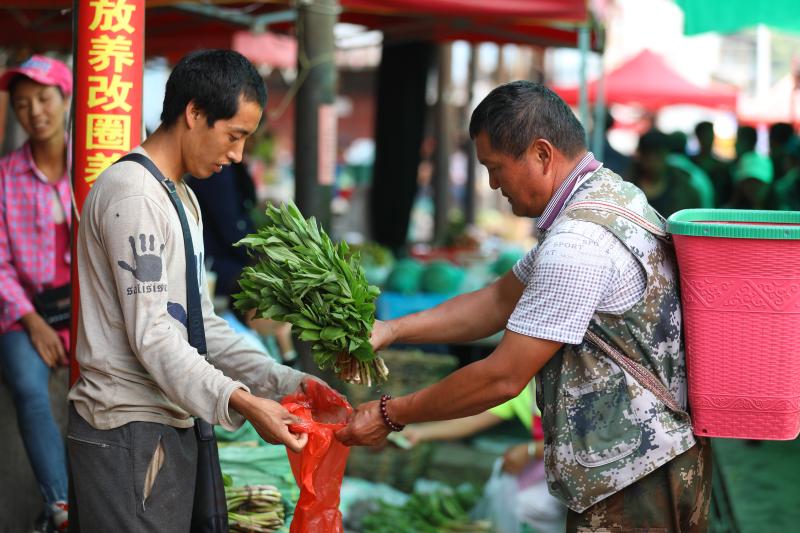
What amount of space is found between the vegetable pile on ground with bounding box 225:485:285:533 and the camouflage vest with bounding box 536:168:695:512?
51.7 inches

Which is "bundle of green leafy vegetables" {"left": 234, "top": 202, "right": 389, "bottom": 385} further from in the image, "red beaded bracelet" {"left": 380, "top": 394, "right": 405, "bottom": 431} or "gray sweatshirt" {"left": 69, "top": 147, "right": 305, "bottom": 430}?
"gray sweatshirt" {"left": 69, "top": 147, "right": 305, "bottom": 430}

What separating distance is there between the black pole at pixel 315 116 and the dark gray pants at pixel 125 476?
270 cm

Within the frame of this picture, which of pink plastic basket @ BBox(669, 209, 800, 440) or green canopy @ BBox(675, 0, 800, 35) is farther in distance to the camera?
green canopy @ BBox(675, 0, 800, 35)

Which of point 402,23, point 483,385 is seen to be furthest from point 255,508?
point 402,23

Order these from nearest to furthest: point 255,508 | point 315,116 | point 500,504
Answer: point 255,508 < point 500,504 < point 315,116

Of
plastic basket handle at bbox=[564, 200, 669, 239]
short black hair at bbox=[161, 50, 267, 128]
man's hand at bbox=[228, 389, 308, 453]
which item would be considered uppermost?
short black hair at bbox=[161, 50, 267, 128]

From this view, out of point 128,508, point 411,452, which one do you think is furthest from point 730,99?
point 128,508

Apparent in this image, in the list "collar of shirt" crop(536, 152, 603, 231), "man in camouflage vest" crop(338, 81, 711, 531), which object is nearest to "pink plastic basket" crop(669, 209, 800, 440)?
"man in camouflage vest" crop(338, 81, 711, 531)

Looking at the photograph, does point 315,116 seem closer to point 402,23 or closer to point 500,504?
point 500,504

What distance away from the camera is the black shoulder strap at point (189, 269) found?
2.60 metres

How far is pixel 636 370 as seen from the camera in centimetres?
267

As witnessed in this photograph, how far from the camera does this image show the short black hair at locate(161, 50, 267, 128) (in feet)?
8.48

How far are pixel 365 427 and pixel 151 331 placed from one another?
2.46 feet

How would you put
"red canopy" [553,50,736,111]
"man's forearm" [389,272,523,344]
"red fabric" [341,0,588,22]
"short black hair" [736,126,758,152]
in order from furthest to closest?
"red canopy" [553,50,736,111] → "short black hair" [736,126,758,152] → "red fabric" [341,0,588,22] → "man's forearm" [389,272,523,344]
